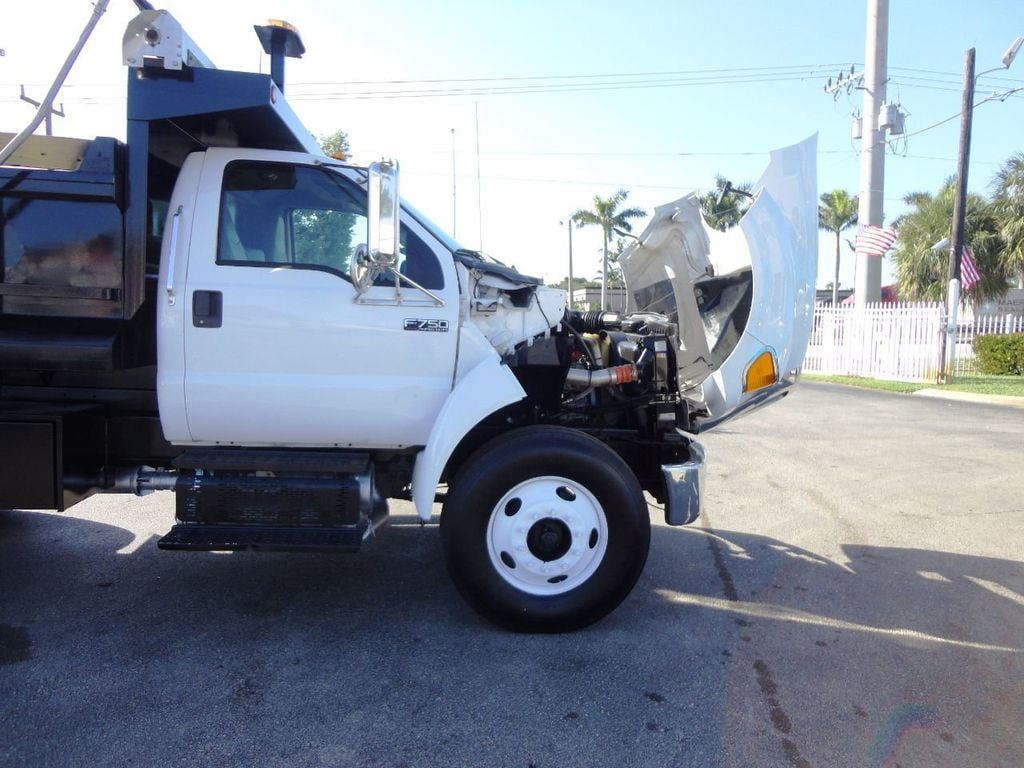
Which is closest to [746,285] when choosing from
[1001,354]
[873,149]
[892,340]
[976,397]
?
[976,397]

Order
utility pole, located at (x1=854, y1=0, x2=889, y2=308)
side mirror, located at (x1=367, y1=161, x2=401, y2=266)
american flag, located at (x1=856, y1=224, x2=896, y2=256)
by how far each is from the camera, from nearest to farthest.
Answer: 1. side mirror, located at (x1=367, y1=161, x2=401, y2=266)
2. american flag, located at (x1=856, y1=224, x2=896, y2=256)
3. utility pole, located at (x1=854, y1=0, x2=889, y2=308)

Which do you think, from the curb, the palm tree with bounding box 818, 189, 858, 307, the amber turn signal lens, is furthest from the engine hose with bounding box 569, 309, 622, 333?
the palm tree with bounding box 818, 189, 858, 307

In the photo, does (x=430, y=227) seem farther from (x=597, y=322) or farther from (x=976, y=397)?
(x=976, y=397)

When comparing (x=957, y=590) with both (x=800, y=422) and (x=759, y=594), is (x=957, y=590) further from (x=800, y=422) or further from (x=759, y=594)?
(x=800, y=422)

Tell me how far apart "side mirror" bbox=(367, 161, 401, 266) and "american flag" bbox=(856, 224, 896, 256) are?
68.9 feet

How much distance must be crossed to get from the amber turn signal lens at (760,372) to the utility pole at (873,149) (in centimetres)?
2045

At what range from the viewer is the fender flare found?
3.69 m

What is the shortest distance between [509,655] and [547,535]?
60 centimetres

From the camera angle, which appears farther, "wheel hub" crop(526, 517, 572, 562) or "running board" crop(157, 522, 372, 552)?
"wheel hub" crop(526, 517, 572, 562)

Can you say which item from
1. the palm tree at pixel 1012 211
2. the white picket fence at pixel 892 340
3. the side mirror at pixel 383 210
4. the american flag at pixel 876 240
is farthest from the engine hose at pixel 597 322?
the palm tree at pixel 1012 211

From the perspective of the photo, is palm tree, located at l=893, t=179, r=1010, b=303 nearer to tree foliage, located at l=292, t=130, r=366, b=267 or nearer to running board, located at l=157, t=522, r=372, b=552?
tree foliage, located at l=292, t=130, r=366, b=267

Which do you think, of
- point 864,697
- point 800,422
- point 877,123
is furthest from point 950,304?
point 864,697

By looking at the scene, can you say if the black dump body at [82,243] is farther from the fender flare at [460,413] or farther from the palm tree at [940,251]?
the palm tree at [940,251]

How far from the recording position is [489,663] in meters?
3.48
